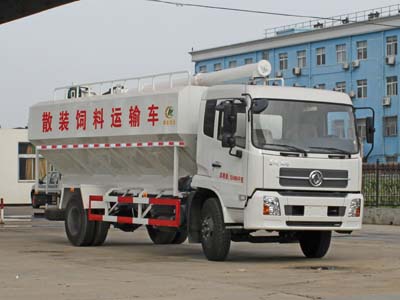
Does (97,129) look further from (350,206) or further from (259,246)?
(350,206)

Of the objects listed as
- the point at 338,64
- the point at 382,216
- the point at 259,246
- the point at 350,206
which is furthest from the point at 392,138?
the point at 350,206

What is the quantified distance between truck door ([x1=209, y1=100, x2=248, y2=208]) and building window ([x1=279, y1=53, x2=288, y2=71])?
189 feet

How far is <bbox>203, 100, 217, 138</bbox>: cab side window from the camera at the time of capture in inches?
658

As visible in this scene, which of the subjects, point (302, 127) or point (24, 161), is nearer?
point (302, 127)

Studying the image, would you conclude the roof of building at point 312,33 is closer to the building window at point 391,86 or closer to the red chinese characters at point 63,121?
the building window at point 391,86

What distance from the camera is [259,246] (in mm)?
21500

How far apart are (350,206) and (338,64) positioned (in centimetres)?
5391

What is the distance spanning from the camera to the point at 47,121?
2170cm

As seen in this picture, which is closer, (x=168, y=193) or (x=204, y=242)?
(x=204, y=242)

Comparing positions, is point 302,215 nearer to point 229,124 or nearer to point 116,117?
point 229,124

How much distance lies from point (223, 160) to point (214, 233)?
132cm

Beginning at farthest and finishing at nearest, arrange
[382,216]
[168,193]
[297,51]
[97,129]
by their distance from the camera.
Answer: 1. [297,51]
2. [382,216]
3. [97,129]
4. [168,193]

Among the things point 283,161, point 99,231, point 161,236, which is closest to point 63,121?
point 99,231

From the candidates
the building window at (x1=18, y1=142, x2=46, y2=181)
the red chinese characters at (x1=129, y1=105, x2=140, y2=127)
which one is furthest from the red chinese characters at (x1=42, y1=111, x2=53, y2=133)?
the building window at (x1=18, y1=142, x2=46, y2=181)
